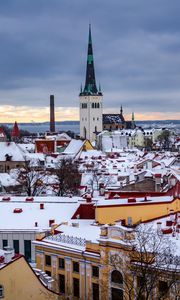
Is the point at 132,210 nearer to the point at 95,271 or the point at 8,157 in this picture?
the point at 95,271

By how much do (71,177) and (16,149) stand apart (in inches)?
1233

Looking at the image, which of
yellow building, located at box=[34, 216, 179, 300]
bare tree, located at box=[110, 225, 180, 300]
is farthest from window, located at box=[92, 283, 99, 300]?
bare tree, located at box=[110, 225, 180, 300]

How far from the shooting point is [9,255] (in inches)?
1174

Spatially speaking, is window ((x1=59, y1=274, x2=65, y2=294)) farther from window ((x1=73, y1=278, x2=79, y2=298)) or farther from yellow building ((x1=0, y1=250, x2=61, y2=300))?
yellow building ((x1=0, y1=250, x2=61, y2=300))

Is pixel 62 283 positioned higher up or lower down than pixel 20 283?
lower down

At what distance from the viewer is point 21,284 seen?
1164 inches

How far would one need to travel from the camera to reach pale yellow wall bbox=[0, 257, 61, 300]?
2912 centimetres

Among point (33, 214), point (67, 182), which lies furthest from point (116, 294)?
point (67, 182)

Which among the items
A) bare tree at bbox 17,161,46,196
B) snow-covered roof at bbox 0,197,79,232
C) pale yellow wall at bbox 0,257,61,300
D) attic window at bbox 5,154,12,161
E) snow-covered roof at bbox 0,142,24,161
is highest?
snow-covered roof at bbox 0,142,24,161

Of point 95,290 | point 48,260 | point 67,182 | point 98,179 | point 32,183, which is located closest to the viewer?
point 95,290

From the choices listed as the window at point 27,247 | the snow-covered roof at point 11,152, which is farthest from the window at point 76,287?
the snow-covered roof at point 11,152

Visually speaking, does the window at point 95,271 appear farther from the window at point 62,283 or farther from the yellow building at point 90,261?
the window at point 62,283

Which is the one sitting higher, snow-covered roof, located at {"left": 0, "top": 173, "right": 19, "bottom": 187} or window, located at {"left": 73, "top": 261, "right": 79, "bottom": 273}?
snow-covered roof, located at {"left": 0, "top": 173, "right": 19, "bottom": 187}

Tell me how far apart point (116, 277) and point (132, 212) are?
30.9 ft
